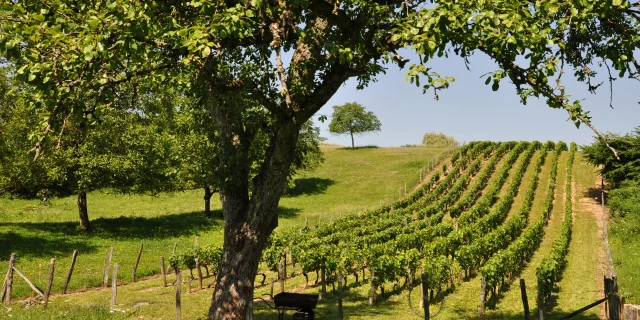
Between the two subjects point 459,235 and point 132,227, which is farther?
point 132,227

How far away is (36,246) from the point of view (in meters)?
26.2

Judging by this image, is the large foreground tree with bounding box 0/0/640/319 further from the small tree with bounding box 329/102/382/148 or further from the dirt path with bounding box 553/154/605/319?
the small tree with bounding box 329/102/382/148

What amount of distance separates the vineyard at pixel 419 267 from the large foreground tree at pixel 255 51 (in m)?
5.49

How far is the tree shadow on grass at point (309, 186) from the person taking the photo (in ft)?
178

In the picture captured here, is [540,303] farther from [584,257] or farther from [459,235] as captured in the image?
[584,257]

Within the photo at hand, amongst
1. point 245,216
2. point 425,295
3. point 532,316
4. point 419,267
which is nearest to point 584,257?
point 419,267

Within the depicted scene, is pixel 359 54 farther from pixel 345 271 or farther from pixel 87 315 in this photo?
pixel 345 271

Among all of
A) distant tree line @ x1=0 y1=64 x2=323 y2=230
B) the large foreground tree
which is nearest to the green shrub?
distant tree line @ x1=0 y1=64 x2=323 y2=230

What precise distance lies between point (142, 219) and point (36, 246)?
1000 centimetres

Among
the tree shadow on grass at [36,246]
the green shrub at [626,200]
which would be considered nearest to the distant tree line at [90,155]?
the tree shadow on grass at [36,246]

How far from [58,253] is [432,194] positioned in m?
31.8

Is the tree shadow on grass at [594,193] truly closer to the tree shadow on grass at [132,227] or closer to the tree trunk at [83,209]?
the tree shadow on grass at [132,227]

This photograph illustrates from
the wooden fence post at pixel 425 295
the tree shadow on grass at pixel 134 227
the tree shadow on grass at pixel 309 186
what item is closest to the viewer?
the wooden fence post at pixel 425 295

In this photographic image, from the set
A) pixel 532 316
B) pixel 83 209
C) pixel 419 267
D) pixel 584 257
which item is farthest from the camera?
pixel 83 209
